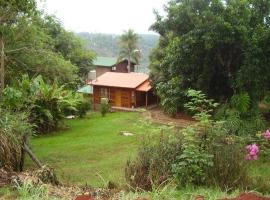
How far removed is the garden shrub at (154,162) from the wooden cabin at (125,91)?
26442 millimetres

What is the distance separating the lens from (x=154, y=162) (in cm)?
675

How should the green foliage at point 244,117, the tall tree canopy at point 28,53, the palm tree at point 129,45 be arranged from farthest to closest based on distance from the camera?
the palm tree at point 129,45 → the tall tree canopy at point 28,53 → the green foliage at point 244,117

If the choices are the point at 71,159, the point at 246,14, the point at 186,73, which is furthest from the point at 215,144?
the point at 186,73

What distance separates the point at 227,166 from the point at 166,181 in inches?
36.7

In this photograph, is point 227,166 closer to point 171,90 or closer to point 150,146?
point 150,146

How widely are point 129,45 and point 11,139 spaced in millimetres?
50813

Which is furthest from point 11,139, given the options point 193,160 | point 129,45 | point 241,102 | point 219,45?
point 129,45

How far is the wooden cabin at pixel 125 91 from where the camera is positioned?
111 feet

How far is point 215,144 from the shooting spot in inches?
263

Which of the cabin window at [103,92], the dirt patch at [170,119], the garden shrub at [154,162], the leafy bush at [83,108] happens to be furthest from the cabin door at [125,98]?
the garden shrub at [154,162]

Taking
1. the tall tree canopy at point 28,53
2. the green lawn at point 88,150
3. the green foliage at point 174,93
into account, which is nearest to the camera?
the green lawn at point 88,150

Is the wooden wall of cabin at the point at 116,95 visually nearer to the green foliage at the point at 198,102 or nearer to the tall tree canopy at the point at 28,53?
the tall tree canopy at the point at 28,53

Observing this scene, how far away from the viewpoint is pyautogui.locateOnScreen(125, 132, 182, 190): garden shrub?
660 centimetres

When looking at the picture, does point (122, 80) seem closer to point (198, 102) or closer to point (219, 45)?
point (219, 45)
